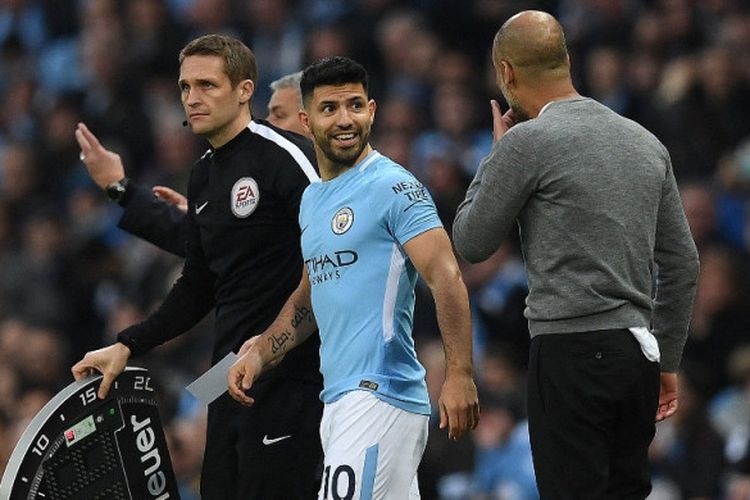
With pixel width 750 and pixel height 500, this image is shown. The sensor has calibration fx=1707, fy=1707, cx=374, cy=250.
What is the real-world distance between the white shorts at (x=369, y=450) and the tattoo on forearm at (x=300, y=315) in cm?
44

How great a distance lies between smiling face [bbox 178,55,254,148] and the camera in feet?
19.9

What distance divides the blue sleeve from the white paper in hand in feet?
3.12

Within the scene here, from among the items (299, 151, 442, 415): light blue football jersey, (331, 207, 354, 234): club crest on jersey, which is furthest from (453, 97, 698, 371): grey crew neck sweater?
(331, 207, 354, 234): club crest on jersey

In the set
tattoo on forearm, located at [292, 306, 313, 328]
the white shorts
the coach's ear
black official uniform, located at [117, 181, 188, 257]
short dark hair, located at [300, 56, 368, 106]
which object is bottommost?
the white shorts

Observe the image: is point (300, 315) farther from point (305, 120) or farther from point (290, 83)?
point (290, 83)

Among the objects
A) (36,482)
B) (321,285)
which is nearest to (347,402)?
(321,285)

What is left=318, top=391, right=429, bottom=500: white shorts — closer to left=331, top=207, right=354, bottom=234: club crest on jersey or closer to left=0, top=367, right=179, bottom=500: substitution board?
left=331, top=207, right=354, bottom=234: club crest on jersey

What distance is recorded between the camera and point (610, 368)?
507 cm

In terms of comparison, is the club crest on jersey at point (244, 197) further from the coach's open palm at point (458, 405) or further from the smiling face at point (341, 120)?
the coach's open palm at point (458, 405)

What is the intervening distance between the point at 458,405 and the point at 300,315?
34.1 inches

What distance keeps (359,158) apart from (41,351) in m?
6.67

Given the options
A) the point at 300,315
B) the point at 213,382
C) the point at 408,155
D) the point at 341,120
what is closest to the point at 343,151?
the point at 341,120

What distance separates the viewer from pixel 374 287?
17.6 feet

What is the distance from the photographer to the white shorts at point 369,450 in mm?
5266
